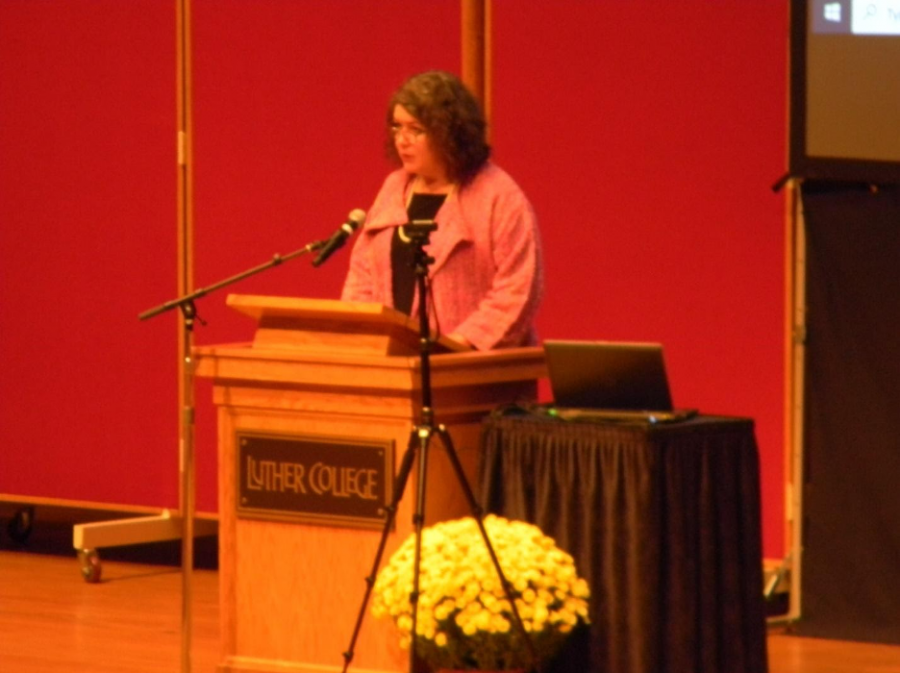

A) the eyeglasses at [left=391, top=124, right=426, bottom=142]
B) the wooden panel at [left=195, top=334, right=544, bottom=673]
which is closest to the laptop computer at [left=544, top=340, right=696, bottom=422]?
the wooden panel at [left=195, top=334, right=544, bottom=673]

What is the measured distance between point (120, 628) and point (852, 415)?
2257 millimetres

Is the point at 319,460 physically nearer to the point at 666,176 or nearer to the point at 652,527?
the point at 652,527

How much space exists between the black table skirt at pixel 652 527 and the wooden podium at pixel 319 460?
8.0 inches

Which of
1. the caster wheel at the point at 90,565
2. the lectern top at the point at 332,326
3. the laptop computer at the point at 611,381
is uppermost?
the lectern top at the point at 332,326

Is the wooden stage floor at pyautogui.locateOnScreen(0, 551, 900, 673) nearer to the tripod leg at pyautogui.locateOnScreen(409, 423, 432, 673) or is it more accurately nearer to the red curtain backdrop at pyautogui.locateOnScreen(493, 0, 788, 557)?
the tripod leg at pyautogui.locateOnScreen(409, 423, 432, 673)

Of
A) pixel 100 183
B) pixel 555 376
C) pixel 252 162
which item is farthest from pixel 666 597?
pixel 100 183

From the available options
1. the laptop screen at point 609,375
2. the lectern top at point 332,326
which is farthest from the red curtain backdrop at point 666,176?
the laptop screen at point 609,375

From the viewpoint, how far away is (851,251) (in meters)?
5.70

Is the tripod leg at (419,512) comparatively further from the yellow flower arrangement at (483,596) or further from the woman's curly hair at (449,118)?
the woman's curly hair at (449,118)

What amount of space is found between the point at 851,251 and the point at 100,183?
112 inches

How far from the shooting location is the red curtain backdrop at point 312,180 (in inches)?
239

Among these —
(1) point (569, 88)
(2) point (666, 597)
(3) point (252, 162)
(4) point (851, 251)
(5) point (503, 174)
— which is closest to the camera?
(2) point (666, 597)

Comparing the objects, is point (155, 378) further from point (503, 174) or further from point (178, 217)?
point (503, 174)

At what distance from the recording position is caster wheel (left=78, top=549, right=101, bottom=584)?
6723 millimetres
